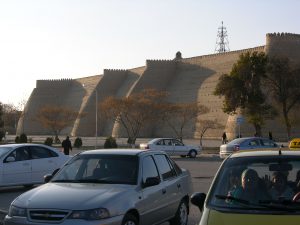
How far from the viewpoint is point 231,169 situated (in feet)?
20.9

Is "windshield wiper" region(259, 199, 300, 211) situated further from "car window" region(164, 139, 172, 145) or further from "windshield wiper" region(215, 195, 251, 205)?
"car window" region(164, 139, 172, 145)

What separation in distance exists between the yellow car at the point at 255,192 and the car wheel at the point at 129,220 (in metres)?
1.60

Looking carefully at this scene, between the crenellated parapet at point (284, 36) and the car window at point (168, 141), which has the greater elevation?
the crenellated parapet at point (284, 36)

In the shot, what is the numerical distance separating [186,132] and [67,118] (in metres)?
18.8

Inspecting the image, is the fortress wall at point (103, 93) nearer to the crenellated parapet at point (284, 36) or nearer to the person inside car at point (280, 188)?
the crenellated parapet at point (284, 36)

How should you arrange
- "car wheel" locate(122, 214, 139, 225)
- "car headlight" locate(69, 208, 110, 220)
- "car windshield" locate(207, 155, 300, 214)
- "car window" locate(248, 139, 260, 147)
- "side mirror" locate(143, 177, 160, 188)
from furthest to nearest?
"car window" locate(248, 139, 260, 147), "side mirror" locate(143, 177, 160, 188), "car wheel" locate(122, 214, 139, 225), "car headlight" locate(69, 208, 110, 220), "car windshield" locate(207, 155, 300, 214)

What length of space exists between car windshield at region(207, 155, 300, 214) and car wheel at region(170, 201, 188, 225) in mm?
3612

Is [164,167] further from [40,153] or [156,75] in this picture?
[156,75]

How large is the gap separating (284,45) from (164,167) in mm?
70705

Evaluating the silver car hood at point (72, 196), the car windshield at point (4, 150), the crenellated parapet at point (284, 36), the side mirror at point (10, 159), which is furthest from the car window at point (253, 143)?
the crenellated parapet at point (284, 36)

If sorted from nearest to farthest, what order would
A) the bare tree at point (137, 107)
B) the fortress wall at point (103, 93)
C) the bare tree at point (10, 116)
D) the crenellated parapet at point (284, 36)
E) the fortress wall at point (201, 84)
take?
1. the bare tree at point (137, 107)
2. the crenellated parapet at point (284, 36)
3. the fortress wall at point (201, 84)
4. the fortress wall at point (103, 93)
5. the bare tree at point (10, 116)

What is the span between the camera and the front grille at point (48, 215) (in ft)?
24.1

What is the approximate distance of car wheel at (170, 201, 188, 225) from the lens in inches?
390

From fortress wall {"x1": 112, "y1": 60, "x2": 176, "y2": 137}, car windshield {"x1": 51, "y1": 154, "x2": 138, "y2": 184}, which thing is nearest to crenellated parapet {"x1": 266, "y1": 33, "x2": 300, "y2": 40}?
fortress wall {"x1": 112, "y1": 60, "x2": 176, "y2": 137}
